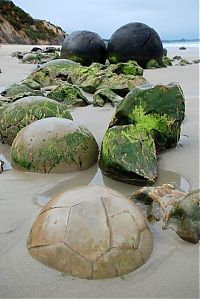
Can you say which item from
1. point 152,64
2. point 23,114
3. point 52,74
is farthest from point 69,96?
point 152,64

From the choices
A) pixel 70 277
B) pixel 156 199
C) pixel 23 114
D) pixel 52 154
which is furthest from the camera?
pixel 23 114

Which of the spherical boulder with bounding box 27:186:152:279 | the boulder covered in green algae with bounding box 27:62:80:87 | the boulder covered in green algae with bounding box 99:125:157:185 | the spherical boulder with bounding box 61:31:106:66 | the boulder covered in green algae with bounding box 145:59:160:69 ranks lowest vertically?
the boulder covered in green algae with bounding box 145:59:160:69

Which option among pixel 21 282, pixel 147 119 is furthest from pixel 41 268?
pixel 147 119

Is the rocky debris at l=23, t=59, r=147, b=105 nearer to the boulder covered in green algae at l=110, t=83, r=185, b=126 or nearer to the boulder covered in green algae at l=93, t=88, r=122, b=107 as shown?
the boulder covered in green algae at l=93, t=88, r=122, b=107

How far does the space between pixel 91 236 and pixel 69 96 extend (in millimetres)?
3738

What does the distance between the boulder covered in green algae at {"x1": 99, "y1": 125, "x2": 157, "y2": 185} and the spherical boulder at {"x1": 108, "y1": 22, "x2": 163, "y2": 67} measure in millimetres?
7712

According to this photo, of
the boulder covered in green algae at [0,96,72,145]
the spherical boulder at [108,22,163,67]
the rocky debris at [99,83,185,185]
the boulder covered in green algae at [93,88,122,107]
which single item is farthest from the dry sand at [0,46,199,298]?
the spherical boulder at [108,22,163,67]

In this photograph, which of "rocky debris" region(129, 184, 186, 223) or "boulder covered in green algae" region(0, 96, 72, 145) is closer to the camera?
"rocky debris" region(129, 184, 186, 223)

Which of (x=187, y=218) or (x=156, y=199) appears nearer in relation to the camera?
(x=187, y=218)

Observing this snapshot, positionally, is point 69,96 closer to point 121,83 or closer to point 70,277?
point 121,83

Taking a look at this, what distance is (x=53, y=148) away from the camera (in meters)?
2.96

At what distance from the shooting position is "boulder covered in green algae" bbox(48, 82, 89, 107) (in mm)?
5230

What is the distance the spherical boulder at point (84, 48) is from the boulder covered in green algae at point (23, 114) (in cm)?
709

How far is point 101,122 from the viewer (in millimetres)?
4309
